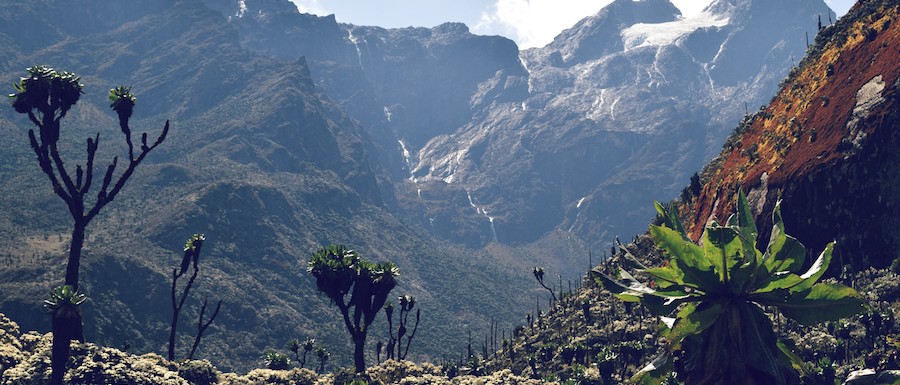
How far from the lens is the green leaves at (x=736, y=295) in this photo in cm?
1452

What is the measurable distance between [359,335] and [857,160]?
44.8 meters

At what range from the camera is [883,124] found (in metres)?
73.2

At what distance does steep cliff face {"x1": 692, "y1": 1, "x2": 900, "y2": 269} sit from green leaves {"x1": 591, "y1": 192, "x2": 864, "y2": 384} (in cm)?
5628

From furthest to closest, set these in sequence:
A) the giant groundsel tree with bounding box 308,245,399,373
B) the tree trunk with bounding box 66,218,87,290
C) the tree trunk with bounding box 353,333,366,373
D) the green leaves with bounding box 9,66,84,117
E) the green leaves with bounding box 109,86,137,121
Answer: the tree trunk with bounding box 353,333,366,373
the giant groundsel tree with bounding box 308,245,399,373
the green leaves with bounding box 109,86,137,121
the green leaves with bounding box 9,66,84,117
the tree trunk with bounding box 66,218,87,290

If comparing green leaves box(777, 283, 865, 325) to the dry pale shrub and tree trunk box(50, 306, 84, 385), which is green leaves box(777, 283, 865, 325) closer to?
tree trunk box(50, 306, 84, 385)

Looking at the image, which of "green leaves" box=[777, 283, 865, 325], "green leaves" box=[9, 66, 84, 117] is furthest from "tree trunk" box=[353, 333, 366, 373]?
"green leaves" box=[777, 283, 865, 325]

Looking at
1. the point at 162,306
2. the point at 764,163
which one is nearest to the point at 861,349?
the point at 764,163

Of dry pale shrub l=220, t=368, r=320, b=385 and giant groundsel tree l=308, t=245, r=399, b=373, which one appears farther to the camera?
giant groundsel tree l=308, t=245, r=399, b=373

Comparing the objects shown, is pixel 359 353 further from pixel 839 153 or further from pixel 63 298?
pixel 839 153

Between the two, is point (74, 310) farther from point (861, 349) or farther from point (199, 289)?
point (199, 289)

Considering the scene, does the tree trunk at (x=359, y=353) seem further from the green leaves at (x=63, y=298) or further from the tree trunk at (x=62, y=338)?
the green leaves at (x=63, y=298)

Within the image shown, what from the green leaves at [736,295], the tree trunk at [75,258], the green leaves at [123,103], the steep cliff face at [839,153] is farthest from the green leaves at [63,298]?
the steep cliff face at [839,153]

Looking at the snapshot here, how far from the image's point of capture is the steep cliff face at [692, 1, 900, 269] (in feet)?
236

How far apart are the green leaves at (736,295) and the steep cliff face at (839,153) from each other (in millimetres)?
56277
